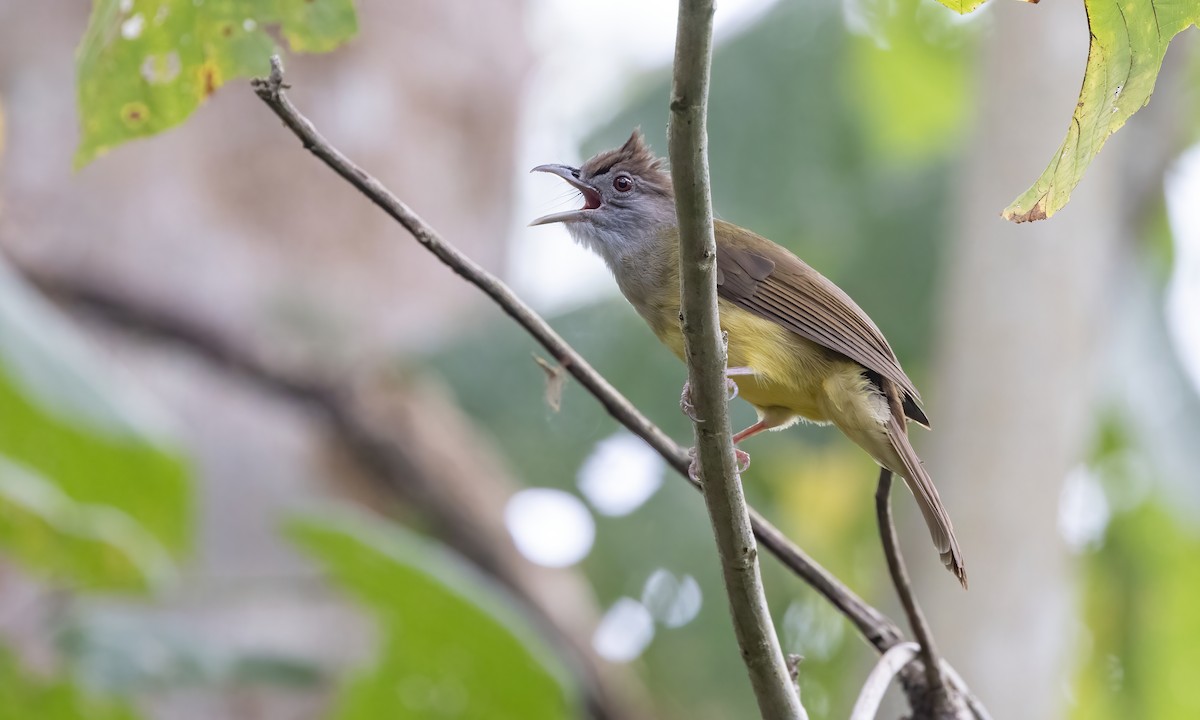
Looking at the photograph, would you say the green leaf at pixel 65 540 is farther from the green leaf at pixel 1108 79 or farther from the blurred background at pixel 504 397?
the green leaf at pixel 1108 79

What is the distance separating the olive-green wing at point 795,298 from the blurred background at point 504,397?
222 cm

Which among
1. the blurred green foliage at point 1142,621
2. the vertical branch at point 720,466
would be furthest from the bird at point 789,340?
the blurred green foliage at point 1142,621

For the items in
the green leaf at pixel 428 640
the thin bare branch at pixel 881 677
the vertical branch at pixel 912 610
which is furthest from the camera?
the green leaf at pixel 428 640

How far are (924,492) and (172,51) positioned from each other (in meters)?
1.64

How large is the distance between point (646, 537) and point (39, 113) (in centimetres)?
448

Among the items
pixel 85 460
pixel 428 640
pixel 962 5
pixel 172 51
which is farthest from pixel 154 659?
pixel 962 5

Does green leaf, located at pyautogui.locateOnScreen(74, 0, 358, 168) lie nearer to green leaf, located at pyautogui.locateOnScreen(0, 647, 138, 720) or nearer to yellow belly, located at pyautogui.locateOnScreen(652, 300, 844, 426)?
yellow belly, located at pyautogui.locateOnScreen(652, 300, 844, 426)

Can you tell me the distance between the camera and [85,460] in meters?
5.37

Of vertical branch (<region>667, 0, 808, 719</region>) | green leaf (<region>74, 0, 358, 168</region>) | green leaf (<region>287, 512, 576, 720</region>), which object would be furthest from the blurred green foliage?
green leaf (<region>74, 0, 358, 168</region>)

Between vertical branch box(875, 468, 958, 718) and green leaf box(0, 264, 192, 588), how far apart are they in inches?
108

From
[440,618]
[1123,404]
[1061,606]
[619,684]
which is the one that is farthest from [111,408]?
[1123,404]

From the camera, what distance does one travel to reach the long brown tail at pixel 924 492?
2.33 meters

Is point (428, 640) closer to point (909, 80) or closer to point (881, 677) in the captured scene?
point (881, 677)

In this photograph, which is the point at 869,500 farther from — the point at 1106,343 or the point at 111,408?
the point at 111,408
